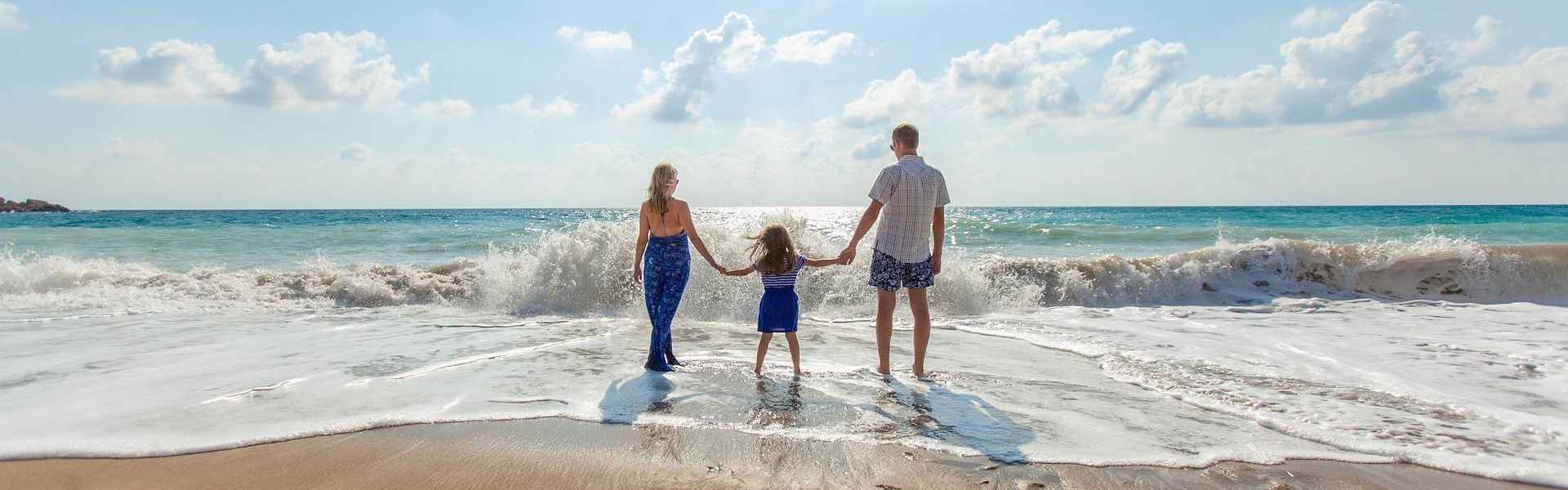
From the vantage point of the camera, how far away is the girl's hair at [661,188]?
515 cm

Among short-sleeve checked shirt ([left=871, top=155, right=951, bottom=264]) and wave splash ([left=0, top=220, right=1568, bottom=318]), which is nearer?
short-sleeve checked shirt ([left=871, top=155, right=951, bottom=264])

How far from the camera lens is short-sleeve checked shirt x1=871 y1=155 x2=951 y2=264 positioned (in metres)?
4.99

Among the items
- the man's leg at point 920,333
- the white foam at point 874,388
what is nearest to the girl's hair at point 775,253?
the white foam at point 874,388

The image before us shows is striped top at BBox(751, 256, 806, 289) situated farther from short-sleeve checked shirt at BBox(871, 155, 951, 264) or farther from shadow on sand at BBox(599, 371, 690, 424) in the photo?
shadow on sand at BBox(599, 371, 690, 424)

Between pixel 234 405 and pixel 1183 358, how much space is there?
6.85m

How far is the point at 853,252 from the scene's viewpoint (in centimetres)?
502

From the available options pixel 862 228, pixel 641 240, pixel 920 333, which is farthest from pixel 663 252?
pixel 920 333

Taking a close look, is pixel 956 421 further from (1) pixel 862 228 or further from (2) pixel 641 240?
(2) pixel 641 240

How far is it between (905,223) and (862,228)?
289mm

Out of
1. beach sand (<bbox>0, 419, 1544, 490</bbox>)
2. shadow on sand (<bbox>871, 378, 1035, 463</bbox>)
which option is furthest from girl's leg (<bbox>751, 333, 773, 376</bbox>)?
beach sand (<bbox>0, 419, 1544, 490</bbox>)

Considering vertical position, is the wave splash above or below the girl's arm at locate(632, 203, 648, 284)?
below

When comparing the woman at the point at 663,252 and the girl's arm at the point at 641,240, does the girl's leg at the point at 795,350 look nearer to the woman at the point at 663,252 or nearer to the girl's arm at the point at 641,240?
the woman at the point at 663,252

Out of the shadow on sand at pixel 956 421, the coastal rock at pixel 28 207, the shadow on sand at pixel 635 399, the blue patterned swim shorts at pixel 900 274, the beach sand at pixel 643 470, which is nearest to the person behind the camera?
the beach sand at pixel 643 470

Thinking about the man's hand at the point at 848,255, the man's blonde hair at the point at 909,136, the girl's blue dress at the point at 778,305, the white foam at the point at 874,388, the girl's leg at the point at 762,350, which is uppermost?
the man's blonde hair at the point at 909,136
